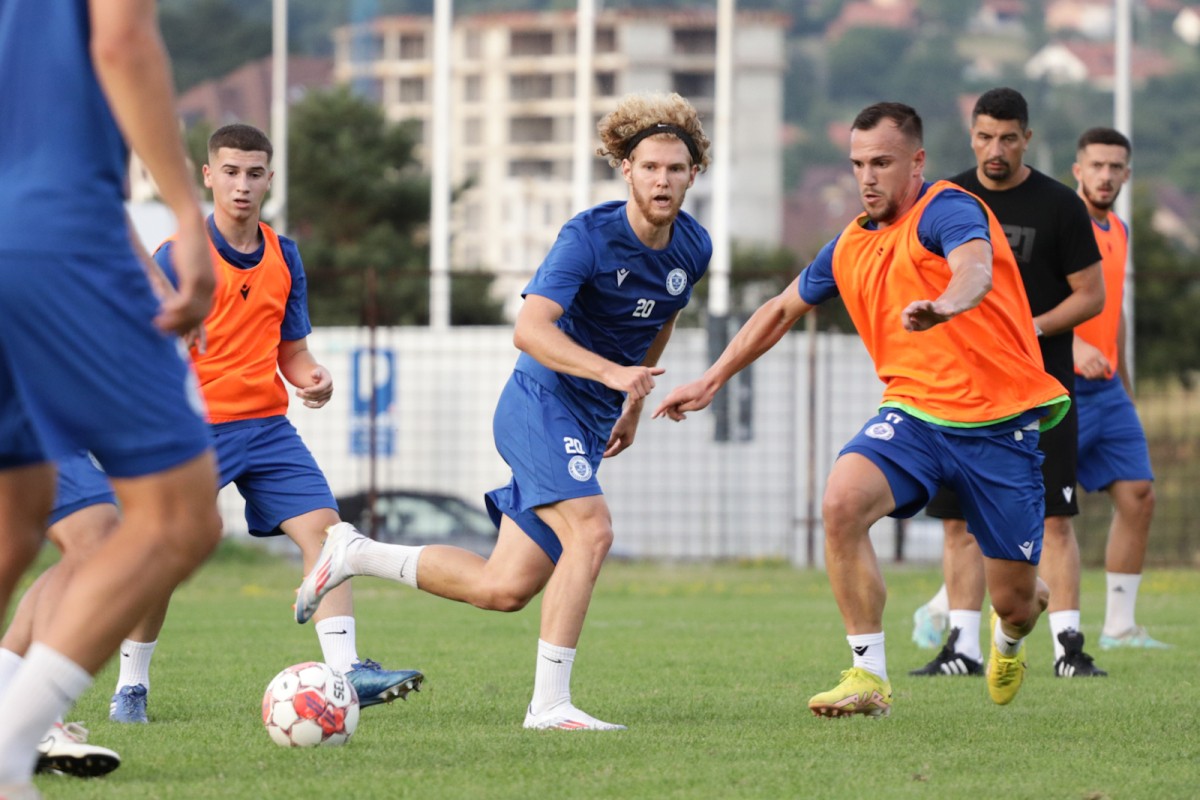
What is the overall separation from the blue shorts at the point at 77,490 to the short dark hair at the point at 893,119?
2993mm

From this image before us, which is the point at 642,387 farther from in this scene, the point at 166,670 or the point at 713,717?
the point at 166,670

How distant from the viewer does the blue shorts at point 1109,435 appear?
9648 millimetres

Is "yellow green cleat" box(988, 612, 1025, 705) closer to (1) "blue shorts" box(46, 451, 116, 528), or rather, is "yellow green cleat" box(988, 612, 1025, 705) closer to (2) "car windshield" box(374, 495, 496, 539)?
(1) "blue shorts" box(46, 451, 116, 528)

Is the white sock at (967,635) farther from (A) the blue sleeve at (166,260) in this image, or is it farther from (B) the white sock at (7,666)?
(B) the white sock at (7,666)

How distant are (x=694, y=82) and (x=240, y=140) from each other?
98.2m

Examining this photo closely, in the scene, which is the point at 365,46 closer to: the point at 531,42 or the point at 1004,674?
the point at 531,42

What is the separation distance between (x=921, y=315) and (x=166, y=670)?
434cm

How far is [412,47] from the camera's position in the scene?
378 feet

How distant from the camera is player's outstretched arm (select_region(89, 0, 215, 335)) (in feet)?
12.5

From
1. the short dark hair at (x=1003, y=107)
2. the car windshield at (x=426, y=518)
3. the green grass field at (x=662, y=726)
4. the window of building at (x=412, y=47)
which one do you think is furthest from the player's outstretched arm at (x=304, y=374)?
the window of building at (x=412, y=47)

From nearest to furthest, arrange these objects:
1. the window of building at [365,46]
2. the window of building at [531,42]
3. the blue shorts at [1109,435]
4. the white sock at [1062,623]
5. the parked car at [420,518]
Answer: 1. the white sock at [1062,623]
2. the blue shorts at [1109,435]
3. the parked car at [420,518]
4. the window of building at [365,46]
5. the window of building at [531,42]

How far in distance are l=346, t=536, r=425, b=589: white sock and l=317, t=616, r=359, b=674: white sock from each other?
294mm

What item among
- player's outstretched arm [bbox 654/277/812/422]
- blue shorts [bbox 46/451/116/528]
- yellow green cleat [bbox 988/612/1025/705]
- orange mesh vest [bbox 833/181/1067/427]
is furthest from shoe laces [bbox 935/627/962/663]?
blue shorts [bbox 46/451/116/528]

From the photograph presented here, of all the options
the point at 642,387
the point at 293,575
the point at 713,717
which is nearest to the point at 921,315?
the point at 642,387
